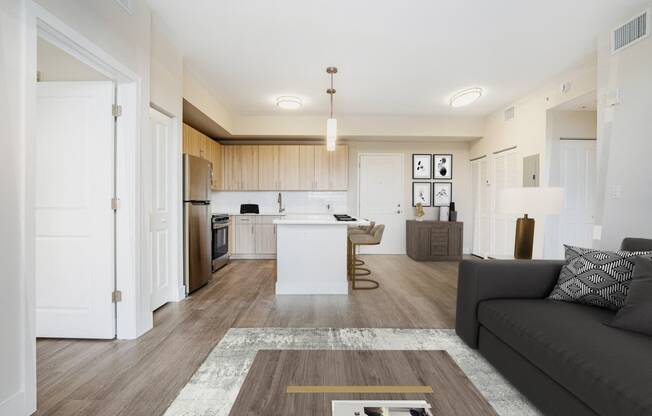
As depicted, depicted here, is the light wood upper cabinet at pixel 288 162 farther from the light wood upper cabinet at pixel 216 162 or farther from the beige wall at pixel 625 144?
the beige wall at pixel 625 144

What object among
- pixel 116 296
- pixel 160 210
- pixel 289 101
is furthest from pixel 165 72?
pixel 116 296

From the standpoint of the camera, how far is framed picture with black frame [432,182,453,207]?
6781mm

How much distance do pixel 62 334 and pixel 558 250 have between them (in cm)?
566

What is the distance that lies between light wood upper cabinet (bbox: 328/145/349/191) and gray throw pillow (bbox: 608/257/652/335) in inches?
193

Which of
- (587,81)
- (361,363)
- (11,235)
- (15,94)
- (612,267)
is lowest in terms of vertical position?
(361,363)

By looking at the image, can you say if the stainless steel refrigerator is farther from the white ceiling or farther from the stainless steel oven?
the white ceiling

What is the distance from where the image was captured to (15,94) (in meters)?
1.59

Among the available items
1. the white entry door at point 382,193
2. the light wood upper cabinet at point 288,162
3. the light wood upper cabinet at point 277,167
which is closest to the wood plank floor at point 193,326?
the white entry door at point 382,193

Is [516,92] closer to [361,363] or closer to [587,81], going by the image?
[587,81]

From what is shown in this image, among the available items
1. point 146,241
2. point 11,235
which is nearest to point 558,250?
point 146,241

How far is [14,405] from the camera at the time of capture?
5.22 ft

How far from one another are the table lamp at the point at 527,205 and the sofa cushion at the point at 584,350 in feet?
2.85

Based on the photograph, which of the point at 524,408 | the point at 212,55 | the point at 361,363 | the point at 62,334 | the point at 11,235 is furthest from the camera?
the point at 212,55

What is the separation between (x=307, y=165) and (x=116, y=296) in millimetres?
4299
